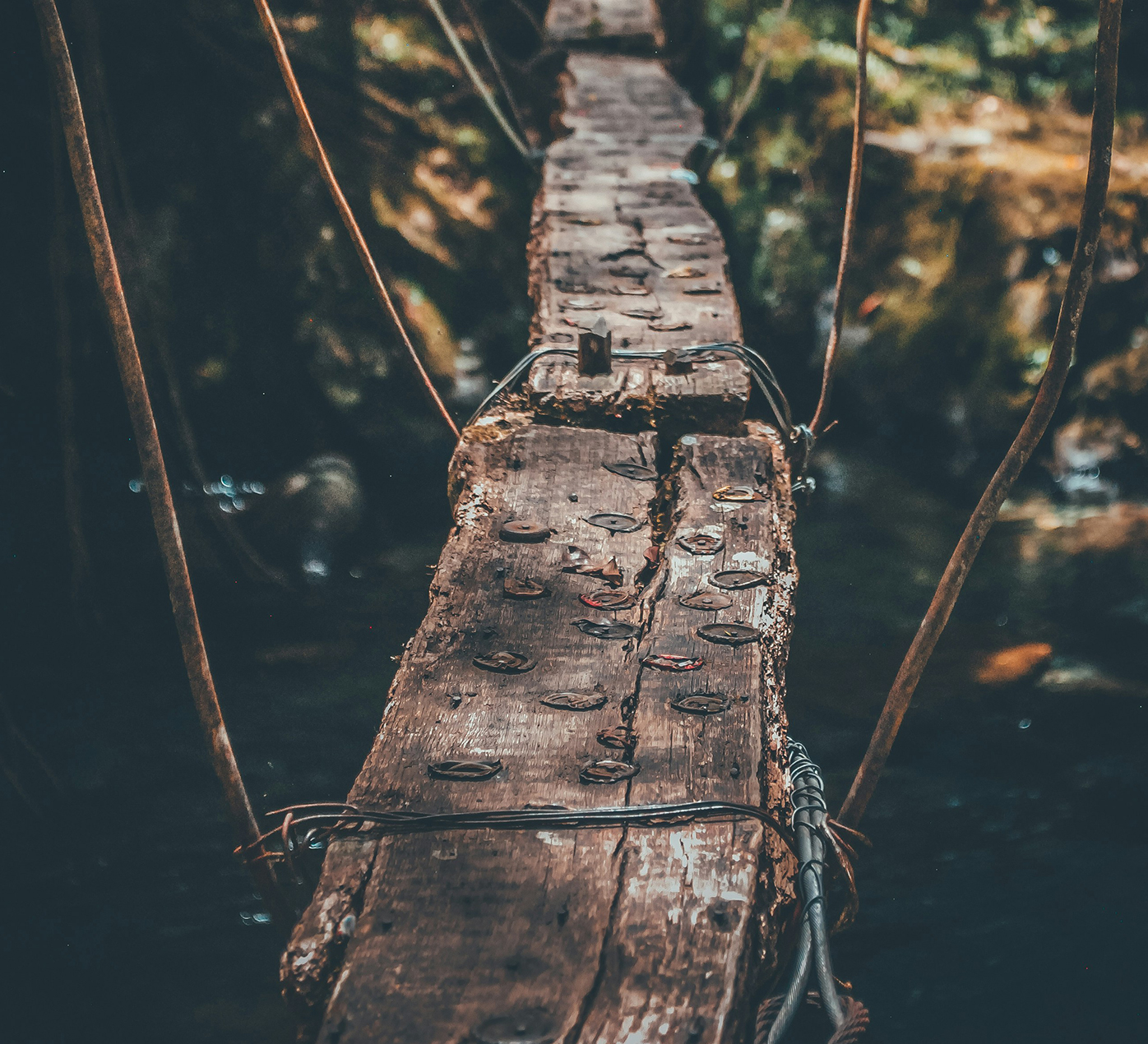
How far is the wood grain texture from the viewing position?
262 cm

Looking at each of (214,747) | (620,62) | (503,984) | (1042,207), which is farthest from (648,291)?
(1042,207)

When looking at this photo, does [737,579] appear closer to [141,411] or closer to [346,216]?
[141,411]

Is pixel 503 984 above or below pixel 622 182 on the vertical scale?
below

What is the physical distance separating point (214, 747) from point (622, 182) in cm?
333

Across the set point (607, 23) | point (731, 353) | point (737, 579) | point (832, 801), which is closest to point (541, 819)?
point (737, 579)

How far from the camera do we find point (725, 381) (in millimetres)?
2654

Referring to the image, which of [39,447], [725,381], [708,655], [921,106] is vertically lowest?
[39,447]

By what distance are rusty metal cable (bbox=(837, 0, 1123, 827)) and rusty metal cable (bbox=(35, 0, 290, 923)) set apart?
1.02m

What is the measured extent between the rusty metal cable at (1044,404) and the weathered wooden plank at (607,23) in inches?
202

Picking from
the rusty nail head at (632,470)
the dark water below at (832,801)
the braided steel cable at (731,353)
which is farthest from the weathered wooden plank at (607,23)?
the rusty nail head at (632,470)

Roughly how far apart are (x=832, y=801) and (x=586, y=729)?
2.42m

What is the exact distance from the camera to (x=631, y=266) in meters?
3.43

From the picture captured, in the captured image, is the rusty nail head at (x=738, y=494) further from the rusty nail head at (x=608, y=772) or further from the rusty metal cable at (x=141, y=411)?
the rusty metal cable at (x=141, y=411)

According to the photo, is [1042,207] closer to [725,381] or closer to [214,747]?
[725,381]
